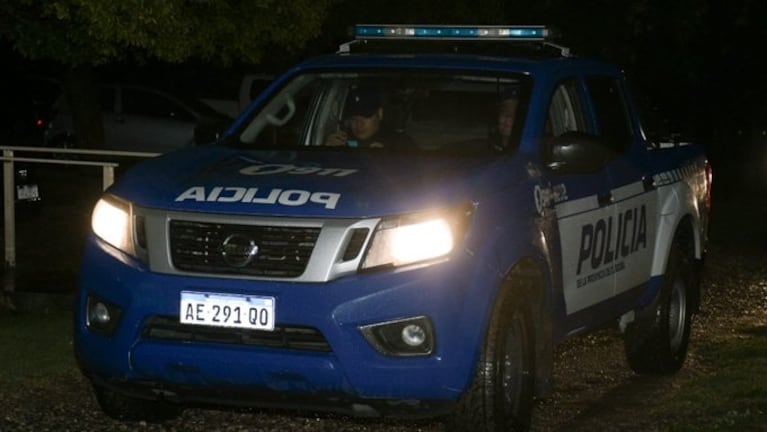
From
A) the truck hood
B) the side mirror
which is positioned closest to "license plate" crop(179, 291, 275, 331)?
the truck hood

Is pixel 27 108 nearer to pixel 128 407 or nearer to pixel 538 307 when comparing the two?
pixel 128 407

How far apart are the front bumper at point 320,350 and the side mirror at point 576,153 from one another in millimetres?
1076

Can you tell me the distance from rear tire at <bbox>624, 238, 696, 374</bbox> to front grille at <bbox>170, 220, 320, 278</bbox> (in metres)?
3.23

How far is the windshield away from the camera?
27.0 ft

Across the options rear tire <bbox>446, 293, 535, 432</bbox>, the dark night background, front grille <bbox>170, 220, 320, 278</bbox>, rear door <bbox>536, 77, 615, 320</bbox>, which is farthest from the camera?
the dark night background

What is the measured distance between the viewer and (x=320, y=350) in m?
6.81

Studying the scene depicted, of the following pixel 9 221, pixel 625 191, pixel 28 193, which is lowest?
pixel 28 193

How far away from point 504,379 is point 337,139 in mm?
1725

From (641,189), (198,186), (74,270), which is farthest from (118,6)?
(198,186)

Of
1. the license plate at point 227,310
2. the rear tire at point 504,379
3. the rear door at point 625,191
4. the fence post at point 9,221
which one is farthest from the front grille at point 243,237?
the fence post at point 9,221

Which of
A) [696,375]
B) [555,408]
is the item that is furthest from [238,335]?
[696,375]

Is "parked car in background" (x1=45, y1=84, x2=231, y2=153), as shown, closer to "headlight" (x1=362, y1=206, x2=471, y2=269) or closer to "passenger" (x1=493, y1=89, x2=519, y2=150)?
"passenger" (x1=493, y1=89, x2=519, y2=150)

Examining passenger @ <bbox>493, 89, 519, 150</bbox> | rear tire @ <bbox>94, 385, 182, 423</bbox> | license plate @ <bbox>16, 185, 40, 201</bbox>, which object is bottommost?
license plate @ <bbox>16, 185, 40, 201</bbox>

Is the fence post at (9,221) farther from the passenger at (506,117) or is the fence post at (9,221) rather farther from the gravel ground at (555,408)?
the passenger at (506,117)
